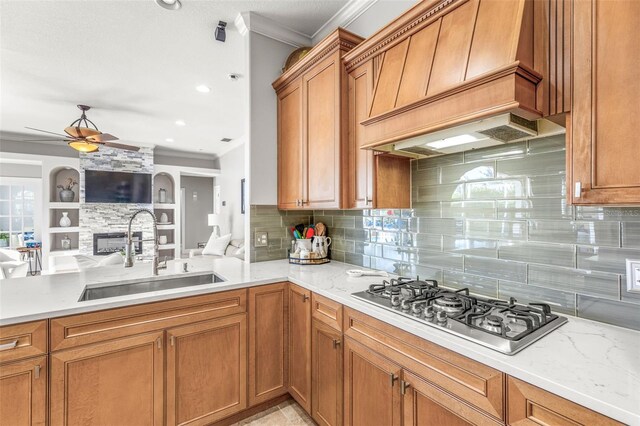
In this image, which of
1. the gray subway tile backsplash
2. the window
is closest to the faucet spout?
the gray subway tile backsplash

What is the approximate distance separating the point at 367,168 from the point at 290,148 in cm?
87

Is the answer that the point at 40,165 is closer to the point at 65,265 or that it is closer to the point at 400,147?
the point at 65,265

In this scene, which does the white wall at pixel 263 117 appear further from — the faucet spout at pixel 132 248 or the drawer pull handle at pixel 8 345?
the drawer pull handle at pixel 8 345

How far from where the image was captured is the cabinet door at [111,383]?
1.38 metres

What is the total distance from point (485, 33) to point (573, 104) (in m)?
0.42

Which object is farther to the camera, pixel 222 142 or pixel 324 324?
pixel 222 142

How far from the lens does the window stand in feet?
19.7

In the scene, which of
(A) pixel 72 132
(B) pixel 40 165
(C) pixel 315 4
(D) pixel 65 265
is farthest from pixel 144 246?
(C) pixel 315 4

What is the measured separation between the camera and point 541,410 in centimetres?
82

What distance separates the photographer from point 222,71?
3.27 m

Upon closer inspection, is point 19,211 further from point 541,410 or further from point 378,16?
point 541,410

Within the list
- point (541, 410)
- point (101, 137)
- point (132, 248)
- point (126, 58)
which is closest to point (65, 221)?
point (101, 137)

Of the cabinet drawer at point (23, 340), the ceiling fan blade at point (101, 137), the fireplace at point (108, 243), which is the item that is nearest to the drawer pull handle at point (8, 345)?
the cabinet drawer at point (23, 340)

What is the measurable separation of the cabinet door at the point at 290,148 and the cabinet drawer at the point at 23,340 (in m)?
1.61
